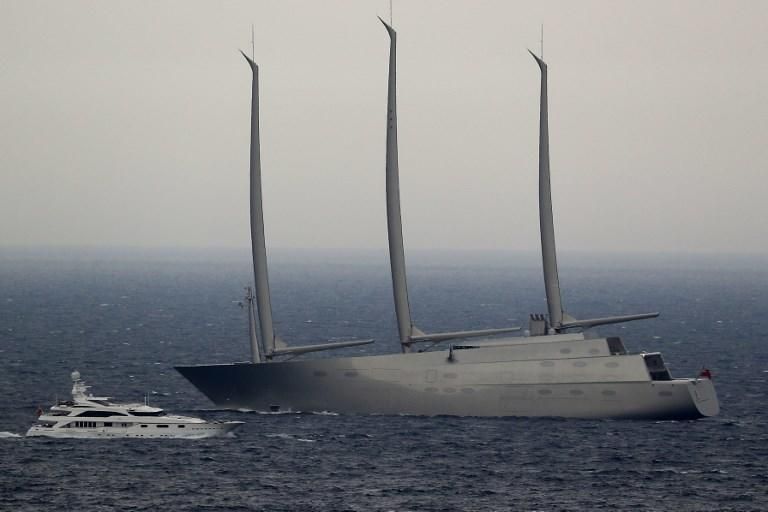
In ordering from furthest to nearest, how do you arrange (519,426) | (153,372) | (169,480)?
(153,372)
(519,426)
(169,480)

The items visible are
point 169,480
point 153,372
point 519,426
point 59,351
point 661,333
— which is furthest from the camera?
point 661,333

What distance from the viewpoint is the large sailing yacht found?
7288cm

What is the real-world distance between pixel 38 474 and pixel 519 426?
23708mm

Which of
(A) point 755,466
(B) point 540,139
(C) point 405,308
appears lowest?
(A) point 755,466

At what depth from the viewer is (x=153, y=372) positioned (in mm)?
95562

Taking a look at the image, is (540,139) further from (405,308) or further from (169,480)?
(169,480)

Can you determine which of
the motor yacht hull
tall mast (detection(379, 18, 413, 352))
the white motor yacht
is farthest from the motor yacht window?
tall mast (detection(379, 18, 413, 352))

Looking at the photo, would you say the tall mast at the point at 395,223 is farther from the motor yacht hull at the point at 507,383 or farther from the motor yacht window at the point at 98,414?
the motor yacht window at the point at 98,414

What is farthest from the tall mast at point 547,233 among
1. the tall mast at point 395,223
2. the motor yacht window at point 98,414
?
the motor yacht window at point 98,414

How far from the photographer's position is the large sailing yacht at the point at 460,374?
7288 centimetres

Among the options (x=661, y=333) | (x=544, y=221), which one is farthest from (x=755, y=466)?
(x=661, y=333)

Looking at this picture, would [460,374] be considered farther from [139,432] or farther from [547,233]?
[139,432]

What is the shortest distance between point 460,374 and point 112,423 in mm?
17194

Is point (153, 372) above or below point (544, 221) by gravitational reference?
below
